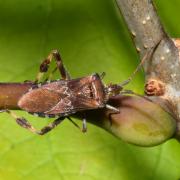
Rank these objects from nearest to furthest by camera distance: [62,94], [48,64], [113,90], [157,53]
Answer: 1. [157,53]
2. [113,90]
3. [48,64]
4. [62,94]

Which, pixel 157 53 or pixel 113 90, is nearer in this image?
pixel 157 53

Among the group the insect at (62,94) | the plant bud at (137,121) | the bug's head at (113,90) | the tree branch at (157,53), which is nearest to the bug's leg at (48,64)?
the insect at (62,94)

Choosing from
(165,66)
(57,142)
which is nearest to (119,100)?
(165,66)

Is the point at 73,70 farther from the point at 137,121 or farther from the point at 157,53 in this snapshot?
the point at 137,121

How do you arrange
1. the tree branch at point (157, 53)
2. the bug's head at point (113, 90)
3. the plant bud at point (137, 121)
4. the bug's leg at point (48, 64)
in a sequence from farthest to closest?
the bug's leg at point (48, 64) < the bug's head at point (113, 90) < the tree branch at point (157, 53) < the plant bud at point (137, 121)

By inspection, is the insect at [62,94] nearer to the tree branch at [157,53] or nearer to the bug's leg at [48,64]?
the bug's leg at [48,64]

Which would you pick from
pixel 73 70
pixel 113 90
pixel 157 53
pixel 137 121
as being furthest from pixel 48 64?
pixel 137 121
